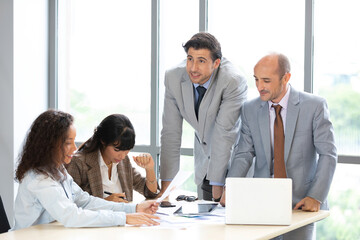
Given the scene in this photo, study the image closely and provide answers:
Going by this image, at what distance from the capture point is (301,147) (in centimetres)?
317

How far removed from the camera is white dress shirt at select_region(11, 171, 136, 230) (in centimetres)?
255

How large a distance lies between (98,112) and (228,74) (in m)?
2.47

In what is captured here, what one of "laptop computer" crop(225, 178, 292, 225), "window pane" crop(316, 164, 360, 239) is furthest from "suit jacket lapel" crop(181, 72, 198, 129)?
"window pane" crop(316, 164, 360, 239)

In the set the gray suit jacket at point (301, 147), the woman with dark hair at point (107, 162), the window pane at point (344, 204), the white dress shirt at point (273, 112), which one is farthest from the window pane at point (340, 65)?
the woman with dark hair at point (107, 162)

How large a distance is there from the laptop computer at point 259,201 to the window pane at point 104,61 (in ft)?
8.91

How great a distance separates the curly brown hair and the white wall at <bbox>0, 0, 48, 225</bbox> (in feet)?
10.1

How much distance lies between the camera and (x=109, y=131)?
3314 millimetres

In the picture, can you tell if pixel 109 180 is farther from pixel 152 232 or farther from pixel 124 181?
pixel 152 232

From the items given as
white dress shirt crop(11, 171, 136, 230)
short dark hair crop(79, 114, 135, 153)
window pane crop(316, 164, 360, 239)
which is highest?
short dark hair crop(79, 114, 135, 153)

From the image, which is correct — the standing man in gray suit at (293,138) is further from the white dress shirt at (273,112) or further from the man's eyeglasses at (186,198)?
the man's eyeglasses at (186,198)

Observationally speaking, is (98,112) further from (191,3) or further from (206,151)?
(206,151)

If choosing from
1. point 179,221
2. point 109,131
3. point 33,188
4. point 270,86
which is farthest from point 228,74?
point 33,188

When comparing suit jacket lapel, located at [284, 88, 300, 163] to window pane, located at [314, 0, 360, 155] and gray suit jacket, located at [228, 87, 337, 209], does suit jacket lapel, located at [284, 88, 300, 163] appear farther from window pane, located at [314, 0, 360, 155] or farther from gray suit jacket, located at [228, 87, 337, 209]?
window pane, located at [314, 0, 360, 155]

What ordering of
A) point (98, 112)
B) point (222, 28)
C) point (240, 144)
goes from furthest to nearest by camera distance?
point (98, 112) < point (222, 28) < point (240, 144)
